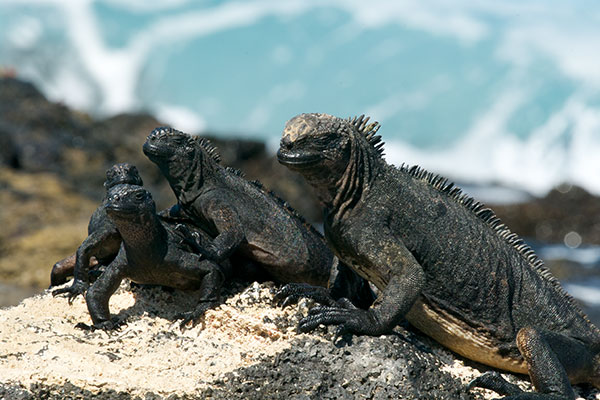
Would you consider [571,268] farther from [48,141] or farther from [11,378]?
[11,378]

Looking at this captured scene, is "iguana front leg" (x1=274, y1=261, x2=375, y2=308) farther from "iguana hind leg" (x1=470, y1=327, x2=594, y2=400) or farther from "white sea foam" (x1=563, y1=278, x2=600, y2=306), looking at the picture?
"white sea foam" (x1=563, y1=278, x2=600, y2=306)

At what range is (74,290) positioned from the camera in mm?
5145

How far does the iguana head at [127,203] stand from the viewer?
434cm

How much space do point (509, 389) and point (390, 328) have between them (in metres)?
0.75

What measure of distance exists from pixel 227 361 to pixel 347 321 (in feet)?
2.39

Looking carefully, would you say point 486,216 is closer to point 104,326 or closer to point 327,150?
point 327,150

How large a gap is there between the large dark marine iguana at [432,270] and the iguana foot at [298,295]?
0.30m

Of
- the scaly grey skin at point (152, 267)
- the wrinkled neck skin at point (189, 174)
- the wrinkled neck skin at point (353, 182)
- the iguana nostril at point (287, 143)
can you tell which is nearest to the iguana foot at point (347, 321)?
the wrinkled neck skin at point (353, 182)

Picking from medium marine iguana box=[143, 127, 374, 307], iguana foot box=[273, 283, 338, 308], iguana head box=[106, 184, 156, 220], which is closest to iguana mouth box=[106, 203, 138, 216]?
iguana head box=[106, 184, 156, 220]

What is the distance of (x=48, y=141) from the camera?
61.2 feet

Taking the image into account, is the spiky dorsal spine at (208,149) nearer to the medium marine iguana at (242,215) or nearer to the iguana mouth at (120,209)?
the medium marine iguana at (242,215)

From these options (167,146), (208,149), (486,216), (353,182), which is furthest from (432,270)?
(167,146)

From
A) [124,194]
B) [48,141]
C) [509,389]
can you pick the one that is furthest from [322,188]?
[48,141]

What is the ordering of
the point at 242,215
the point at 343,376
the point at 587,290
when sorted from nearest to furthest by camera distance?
the point at 343,376 < the point at 242,215 < the point at 587,290
